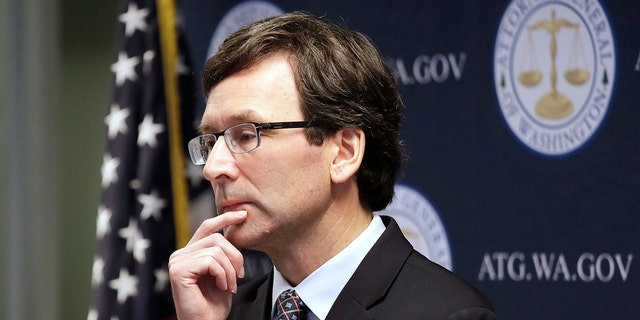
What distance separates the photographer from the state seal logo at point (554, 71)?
2.96m

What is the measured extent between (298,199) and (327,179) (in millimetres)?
79

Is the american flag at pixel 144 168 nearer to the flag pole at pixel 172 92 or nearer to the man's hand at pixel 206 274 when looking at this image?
the flag pole at pixel 172 92

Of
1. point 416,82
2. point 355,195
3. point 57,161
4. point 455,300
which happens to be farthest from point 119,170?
point 455,300

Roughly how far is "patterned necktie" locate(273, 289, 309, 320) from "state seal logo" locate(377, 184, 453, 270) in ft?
3.53

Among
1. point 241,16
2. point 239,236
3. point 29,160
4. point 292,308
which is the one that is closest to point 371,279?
point 292,308

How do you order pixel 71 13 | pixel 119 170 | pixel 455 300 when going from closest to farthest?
pixel 455 300
pixel 119 170
pixel 71 13

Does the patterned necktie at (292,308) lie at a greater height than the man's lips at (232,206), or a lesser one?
lesser

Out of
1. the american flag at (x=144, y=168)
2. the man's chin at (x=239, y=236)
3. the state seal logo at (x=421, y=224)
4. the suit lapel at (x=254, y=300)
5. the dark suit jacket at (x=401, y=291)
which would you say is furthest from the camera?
the american flag at (x=144, y=168)

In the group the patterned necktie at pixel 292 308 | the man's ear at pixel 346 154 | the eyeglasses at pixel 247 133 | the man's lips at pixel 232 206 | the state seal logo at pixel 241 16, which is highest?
the state seal logo at pixel 241 16

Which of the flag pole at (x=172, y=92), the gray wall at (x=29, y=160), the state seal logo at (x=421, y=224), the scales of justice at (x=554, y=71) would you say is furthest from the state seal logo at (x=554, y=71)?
the gray wall at (x=29, y=160)

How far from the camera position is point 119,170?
13.5 feet

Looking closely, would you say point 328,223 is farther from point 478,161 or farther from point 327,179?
point 478,161

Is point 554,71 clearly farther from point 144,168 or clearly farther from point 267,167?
point 144,168

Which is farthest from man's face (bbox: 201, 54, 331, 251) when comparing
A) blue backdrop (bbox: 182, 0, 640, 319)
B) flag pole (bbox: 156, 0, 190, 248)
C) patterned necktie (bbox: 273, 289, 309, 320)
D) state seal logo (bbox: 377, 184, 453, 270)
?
flag pole (bbox: 156, 0, 190, 248)
